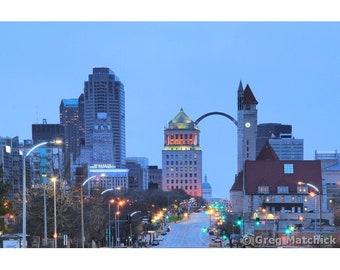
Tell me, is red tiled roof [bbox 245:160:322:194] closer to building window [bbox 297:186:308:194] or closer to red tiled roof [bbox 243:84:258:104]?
building window [bbox 297:186:308:194]

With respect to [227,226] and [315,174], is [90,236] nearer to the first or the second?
[227,226]

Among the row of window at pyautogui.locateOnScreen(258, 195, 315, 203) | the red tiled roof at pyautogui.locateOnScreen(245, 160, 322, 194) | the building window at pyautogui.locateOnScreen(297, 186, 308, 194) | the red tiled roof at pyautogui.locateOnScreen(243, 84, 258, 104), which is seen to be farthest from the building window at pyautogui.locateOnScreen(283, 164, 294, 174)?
the red tiled roof at pyautogui.locateOnScreen(243, 84, 258, 104)

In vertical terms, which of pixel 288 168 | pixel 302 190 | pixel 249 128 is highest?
pixel 249 128

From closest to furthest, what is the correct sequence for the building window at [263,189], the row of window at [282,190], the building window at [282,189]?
the row of window at [282,190]
the building window at [282,189]
the building window at [263,189]

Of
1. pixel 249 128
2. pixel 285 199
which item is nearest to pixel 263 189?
pixel 285 199

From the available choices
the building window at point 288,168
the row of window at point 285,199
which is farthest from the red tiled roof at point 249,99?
the row of window at point 285,199

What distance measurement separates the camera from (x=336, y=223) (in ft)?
323

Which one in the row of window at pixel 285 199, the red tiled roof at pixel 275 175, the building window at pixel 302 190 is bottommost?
the row of window at pixel 285 199

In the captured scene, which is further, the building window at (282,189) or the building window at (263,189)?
the building window at (263,189)

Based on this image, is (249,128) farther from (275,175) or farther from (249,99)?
(275,175)

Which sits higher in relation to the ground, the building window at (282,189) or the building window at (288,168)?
the building window at (288,168)

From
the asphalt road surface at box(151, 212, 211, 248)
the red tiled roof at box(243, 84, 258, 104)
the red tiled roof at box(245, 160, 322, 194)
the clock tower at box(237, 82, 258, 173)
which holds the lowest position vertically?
the asphalt road surface at box(151, 212, 211, 248)

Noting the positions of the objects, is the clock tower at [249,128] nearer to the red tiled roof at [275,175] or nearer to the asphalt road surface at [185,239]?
the red tiled roof at [275,175]
